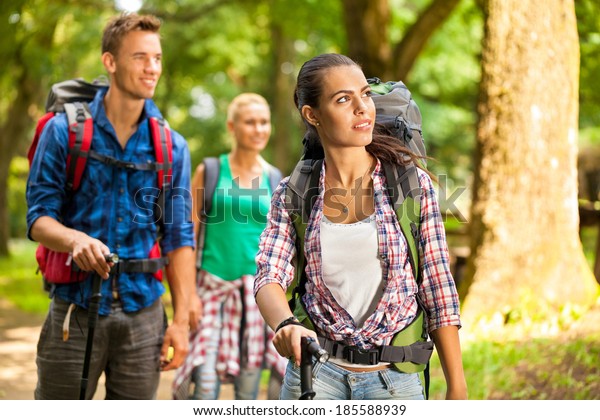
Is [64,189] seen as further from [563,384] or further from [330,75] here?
[563,384]

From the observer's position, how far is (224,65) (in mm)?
23188

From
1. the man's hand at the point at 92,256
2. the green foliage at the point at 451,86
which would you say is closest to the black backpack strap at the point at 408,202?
the man's hand at the point at 92,256

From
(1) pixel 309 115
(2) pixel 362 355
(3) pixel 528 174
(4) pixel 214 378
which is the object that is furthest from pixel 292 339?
(3) pixel 528 174

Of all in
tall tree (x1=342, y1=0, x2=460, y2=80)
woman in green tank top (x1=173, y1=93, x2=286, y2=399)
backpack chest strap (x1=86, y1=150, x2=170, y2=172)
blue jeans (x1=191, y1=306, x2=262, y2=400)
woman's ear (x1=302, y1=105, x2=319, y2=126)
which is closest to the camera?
woman's ear (x1=302, y1=105, x2=319, y2=126)

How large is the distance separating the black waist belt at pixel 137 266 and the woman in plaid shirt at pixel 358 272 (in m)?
1.32

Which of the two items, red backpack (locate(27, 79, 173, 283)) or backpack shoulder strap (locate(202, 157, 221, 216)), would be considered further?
backpack shoulder strap (locate(202, 157, 221, 216))

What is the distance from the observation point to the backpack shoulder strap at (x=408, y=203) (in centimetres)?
284

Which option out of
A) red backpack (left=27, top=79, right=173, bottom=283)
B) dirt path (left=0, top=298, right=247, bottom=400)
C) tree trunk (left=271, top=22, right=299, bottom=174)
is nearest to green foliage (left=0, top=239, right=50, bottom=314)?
dirt path (left=0, top=298, right=247, bottom=400)

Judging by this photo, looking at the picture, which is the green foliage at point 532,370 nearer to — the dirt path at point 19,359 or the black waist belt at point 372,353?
the dirt path at point 19,359

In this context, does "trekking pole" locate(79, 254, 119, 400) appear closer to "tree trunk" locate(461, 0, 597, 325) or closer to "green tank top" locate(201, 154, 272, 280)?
"green tank top" locate(201, 154, 272, 280)

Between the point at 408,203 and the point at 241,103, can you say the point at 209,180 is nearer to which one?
the point at 241,103

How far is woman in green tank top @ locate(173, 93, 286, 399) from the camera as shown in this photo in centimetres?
575

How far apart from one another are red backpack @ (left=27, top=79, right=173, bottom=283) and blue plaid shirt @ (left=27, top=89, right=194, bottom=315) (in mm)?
38
